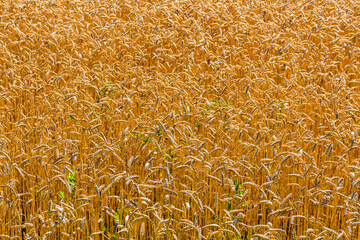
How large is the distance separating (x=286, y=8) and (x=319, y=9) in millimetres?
380

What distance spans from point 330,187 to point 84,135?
1.44 metres

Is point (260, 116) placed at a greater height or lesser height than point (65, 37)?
lesser

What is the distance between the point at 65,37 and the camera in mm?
4363

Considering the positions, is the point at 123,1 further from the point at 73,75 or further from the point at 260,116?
the point at 260,116

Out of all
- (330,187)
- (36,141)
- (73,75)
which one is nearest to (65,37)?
(73,75)

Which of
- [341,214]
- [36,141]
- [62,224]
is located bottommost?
[341,214]

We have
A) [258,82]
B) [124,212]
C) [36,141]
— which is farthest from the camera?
[258,82]

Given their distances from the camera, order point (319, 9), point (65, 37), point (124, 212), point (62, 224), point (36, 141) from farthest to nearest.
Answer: point (319, 9) < point (65, 37) < point (36, 141) < point (124, 212) < point (62, 224)

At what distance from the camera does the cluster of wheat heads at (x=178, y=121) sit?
2.19 m

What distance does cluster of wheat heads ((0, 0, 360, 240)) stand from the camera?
7.17 ft

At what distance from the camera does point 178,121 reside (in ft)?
8.81

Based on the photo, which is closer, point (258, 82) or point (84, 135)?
point (84, 135)

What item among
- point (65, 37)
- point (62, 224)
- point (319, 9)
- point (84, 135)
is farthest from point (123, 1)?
point (62, 224)

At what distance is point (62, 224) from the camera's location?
2072 millimetres
